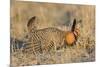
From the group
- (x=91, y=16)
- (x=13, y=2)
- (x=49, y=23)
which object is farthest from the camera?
(x=91, y=16)

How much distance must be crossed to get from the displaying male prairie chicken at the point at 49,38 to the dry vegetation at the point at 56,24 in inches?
2.0

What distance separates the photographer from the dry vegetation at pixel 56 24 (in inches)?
84.0

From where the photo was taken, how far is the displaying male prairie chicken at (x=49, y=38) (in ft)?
7.20

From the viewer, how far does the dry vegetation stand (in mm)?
2135

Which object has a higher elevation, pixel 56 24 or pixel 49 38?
pixel 56 24

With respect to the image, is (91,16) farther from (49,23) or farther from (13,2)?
(13,2)

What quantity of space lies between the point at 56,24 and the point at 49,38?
0.19 m

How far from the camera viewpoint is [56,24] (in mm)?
2283

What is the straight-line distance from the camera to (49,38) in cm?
226

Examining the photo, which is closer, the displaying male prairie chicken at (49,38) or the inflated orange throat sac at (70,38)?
the displaying male prairie chicken at (49,38)

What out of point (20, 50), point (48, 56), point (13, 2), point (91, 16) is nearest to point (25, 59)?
point (20, 50)

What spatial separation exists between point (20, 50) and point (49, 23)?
46 cm

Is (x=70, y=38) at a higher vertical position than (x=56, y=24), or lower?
lower

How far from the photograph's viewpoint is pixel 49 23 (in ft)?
7.41
